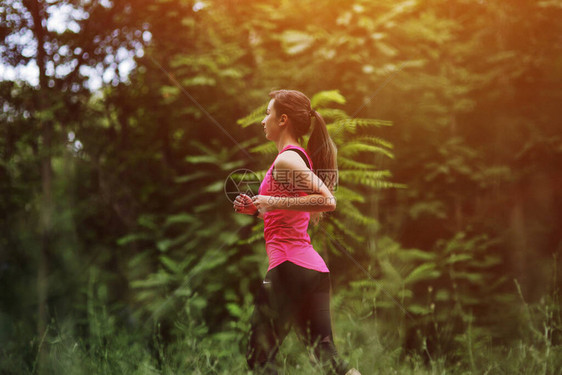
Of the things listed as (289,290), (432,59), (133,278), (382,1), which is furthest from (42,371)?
(432,59)

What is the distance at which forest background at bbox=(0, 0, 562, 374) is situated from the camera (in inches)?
190

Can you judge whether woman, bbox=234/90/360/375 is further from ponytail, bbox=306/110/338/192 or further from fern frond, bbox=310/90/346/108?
fern frond, bbox=310/90/346/108

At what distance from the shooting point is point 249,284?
4.98 m

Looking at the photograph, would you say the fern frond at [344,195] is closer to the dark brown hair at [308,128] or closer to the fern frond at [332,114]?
the fern frond at [332,114]

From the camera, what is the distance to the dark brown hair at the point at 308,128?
2479 mm

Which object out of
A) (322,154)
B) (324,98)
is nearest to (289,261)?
(322,154)

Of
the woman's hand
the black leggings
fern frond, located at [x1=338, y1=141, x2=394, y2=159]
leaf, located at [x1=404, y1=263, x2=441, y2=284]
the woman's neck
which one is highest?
the woman's neck

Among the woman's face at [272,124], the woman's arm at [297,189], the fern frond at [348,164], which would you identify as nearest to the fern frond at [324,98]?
the fern frond at [348,164]

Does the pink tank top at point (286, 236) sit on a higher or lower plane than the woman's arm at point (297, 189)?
lower

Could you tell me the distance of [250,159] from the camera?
16.6ft

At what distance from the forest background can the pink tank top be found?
222 cm

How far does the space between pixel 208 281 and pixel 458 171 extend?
3089mm

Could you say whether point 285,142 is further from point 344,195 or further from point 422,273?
point 422,273

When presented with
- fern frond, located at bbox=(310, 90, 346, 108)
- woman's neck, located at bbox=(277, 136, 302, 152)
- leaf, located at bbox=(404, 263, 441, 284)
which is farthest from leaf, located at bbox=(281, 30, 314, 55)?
woman's neck, located at bbox=(277, 136, 302, 152)
